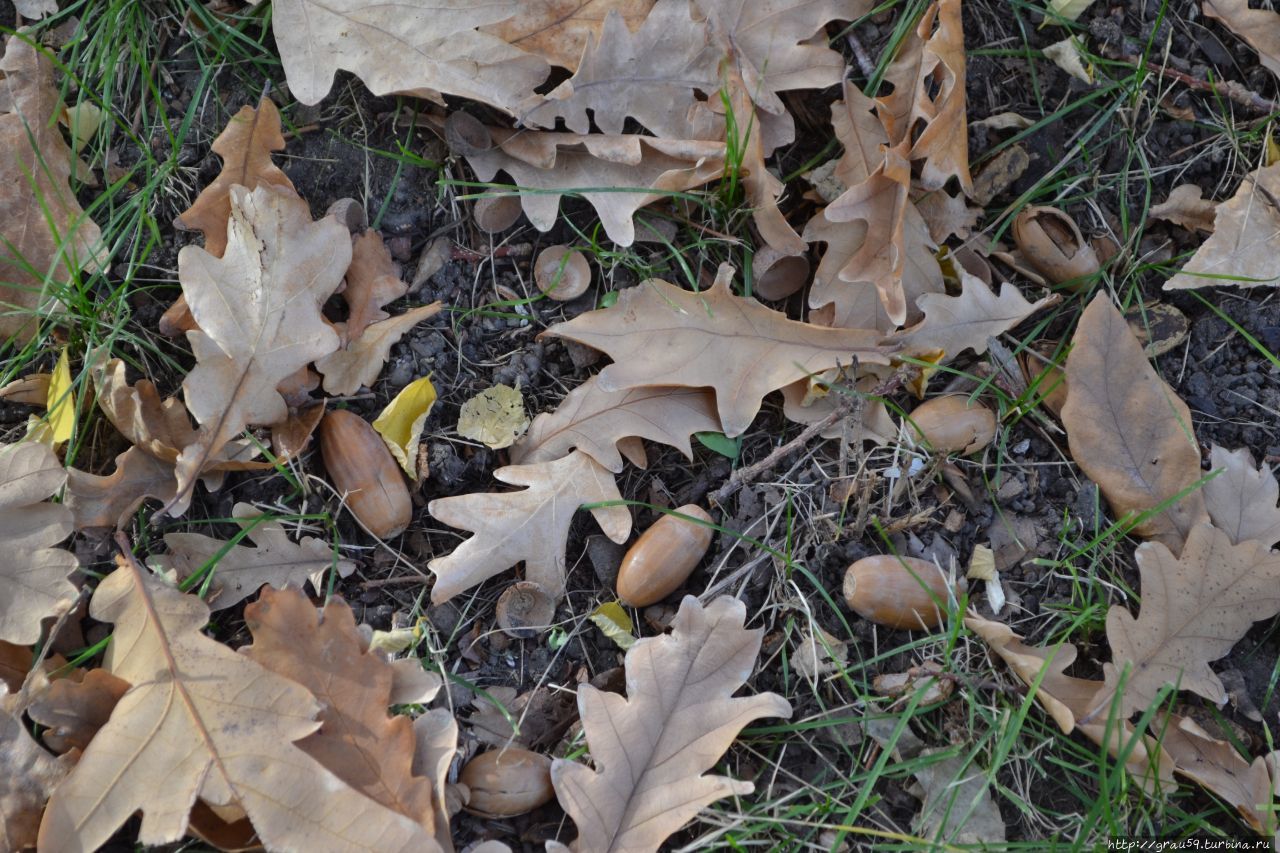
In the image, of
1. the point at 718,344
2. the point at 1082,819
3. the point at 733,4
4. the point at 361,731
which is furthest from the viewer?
the point at 733,4

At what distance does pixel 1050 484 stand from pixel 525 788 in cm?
125

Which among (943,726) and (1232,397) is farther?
(1232,397)

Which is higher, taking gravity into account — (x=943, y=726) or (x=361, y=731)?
(x=361, y=731)

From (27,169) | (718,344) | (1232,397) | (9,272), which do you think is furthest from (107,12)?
(1232,397)

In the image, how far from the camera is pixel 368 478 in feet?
7.05

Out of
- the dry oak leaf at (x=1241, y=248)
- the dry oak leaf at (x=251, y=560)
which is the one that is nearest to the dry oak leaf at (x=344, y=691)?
the dry oak leaf at (x=251, y=560)

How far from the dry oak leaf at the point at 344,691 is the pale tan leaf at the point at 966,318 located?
4.11 ft

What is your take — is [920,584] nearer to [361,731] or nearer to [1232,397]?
[1232,397]

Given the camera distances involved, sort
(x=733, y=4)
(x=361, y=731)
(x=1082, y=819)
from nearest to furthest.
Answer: (x=361, y=731), (x=1082, y=819), (x=733, y=4)

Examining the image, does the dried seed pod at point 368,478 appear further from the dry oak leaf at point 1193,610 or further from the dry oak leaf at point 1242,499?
the dry oak leaf at point 1242,499

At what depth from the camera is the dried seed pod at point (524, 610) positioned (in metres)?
2.12

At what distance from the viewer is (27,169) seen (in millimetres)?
2316

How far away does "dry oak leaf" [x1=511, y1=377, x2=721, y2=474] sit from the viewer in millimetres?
2182

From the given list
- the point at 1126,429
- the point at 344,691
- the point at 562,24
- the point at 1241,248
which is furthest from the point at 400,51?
the point at 1241,248
